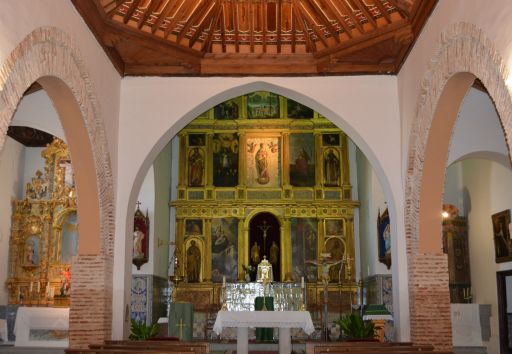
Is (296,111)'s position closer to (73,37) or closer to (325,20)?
(325,20)

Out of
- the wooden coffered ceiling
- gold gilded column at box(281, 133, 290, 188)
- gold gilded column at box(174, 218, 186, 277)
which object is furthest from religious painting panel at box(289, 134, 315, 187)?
the wooden coffered ceiling

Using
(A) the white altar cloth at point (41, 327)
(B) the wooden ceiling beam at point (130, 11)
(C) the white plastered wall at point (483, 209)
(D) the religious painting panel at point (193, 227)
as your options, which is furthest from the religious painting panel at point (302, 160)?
(B) the wooden ceiling beam at point (130, 11)

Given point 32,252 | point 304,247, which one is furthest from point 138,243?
point 304,247

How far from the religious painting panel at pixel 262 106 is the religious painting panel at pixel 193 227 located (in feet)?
11.8

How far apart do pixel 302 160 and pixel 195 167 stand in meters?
3.23

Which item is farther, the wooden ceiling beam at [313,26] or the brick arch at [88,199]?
the wooden ceiling beam at [313,26]

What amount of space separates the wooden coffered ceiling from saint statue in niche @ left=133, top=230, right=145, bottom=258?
261 inches

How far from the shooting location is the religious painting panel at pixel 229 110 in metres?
20.0

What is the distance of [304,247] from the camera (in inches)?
750

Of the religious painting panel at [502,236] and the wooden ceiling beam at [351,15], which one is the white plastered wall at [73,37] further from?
the religious painting panel at [502,236]

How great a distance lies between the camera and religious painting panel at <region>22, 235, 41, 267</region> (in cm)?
1563

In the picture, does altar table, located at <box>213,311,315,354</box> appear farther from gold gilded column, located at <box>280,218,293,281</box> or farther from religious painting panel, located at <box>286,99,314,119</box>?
religious painting panel, located at <box>286,99,314,119</box>

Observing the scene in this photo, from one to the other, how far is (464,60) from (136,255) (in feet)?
36.5

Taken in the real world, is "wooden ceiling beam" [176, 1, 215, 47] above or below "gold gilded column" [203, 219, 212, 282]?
above
